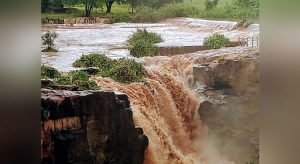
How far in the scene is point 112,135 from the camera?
363 cm

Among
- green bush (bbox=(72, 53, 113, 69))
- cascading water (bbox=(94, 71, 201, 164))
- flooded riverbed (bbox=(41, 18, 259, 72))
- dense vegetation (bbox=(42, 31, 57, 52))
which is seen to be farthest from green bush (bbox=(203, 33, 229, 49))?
dense vegetation (bbox=(42, 31, 57, 52))

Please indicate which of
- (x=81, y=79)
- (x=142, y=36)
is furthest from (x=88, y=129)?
(x=142, y=36)

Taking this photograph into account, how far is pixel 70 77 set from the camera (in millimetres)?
3570

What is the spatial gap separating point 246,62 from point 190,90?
Result: 0.46 metres

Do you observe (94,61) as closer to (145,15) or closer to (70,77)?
(70,77)

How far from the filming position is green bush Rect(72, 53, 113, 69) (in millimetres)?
3617

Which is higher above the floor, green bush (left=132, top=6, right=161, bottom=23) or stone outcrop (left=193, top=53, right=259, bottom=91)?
green bush (left=132, top=6, right=161, bottom=23)

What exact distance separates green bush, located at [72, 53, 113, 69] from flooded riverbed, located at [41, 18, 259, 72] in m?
0.03

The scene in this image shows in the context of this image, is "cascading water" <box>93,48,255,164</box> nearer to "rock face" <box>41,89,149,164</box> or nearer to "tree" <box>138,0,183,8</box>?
"rock face" <box>41,89,149,164</box>

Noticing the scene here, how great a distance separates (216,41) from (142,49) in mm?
548
